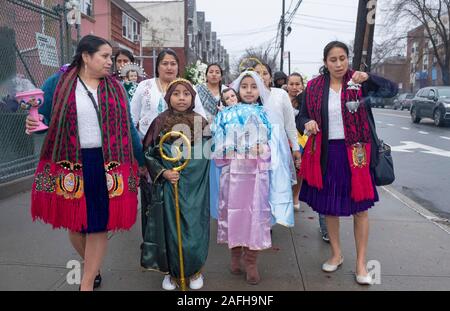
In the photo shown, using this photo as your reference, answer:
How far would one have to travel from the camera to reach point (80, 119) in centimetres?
261

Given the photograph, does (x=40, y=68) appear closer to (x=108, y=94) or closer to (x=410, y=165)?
(x=108, y=94)

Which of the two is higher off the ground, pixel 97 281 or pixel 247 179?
pixel 247 179

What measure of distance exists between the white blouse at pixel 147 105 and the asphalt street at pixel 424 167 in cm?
402

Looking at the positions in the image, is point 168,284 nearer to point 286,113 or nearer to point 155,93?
point 155,93

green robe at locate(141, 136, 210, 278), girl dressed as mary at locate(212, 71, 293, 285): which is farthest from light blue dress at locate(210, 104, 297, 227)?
green robe at locate(141, 136, 210, 278)

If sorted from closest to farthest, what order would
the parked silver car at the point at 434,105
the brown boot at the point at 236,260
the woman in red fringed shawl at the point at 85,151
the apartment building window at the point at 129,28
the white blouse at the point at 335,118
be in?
1. the woman in red fringed shawl at the point at 85,151
2. the white blouse at the point at 335,118
3. the brown boot at the point at 236,260
4. the parked silver car at the point at 434,105
5. the apartment building window at the point at 129,28

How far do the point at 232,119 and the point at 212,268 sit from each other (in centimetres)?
129

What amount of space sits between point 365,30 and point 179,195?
318cm

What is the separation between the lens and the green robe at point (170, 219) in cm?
291

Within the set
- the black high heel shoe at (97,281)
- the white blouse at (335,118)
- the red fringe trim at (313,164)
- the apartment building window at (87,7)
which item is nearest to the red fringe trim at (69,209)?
the black high heel shoe at (97,281)

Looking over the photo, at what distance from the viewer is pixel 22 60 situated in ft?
19.4

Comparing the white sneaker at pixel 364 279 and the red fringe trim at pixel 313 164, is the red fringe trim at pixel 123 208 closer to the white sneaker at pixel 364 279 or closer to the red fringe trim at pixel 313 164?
the red fringe trim at pixel 313 164

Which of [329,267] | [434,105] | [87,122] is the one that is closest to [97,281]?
[87,122]

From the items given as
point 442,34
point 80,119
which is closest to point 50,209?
point 80,119
